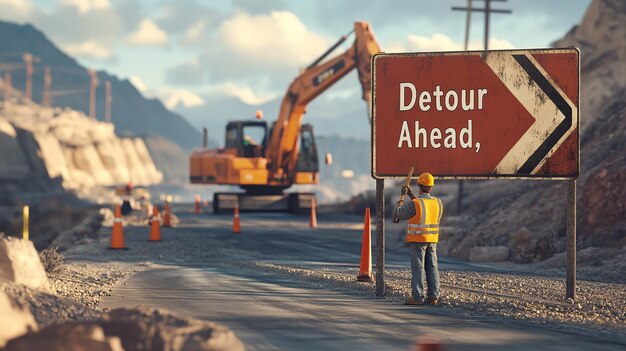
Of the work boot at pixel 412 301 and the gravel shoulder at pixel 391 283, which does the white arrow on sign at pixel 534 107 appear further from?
the work boot at pixel 412 301

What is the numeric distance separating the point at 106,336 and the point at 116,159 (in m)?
112

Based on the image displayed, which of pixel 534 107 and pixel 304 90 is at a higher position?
pixel 304 90

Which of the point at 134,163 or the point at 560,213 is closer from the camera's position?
the point at 560,213

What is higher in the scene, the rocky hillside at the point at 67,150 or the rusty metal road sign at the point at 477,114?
the rocky hillside at the point at 67,150

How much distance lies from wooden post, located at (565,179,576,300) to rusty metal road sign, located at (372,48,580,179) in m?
0.21

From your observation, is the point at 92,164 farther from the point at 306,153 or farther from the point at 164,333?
the point at 164,333

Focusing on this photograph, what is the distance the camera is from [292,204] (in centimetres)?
4278

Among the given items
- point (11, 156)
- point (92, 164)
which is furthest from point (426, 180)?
point (92, 164)

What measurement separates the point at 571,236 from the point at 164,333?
7506 mm

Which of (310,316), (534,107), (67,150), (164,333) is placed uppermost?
(67,150)

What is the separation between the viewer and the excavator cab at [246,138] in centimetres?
4134

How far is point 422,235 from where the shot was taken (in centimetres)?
1299

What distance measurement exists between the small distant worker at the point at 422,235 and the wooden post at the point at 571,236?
1749 millimetres

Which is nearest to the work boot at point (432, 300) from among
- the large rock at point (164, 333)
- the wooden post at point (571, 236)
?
the wooden post at point (571, 236)
